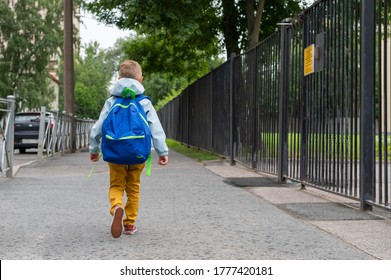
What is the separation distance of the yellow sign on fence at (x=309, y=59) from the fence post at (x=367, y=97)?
1683mm

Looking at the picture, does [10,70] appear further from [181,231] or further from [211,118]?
[181,231]

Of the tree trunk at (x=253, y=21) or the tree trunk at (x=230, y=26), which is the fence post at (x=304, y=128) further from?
the tree trunk at (x=230, y=26)

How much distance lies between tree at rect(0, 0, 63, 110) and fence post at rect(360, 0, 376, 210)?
46.5 m

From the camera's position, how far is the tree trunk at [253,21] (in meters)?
19.1

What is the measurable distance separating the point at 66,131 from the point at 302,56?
13.5 m

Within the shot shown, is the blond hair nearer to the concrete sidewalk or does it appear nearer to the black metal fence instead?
the concrete sidewalk

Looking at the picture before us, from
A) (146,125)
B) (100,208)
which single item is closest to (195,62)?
(100,208)

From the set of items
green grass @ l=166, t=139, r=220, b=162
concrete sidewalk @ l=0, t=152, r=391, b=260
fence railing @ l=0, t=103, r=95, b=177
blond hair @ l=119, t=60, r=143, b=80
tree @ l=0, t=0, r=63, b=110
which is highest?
tree @ l=0, t=0, r=63, b=110

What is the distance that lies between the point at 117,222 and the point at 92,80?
84125 millimetres

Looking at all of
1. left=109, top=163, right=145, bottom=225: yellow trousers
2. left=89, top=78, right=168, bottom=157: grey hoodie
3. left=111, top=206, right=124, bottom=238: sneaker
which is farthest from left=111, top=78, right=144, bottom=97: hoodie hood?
left=111, top=206, right=124, bottom=238: sneaker

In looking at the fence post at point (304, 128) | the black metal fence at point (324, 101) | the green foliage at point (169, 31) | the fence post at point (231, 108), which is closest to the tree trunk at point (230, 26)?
the green foliage at point (169, 31)

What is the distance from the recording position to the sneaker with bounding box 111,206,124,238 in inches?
211

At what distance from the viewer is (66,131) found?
2158 centimetres

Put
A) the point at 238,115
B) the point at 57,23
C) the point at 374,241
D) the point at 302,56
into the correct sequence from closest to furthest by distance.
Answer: the point at 374,241
the point at 302,56
the point at 238,115
the point at 57,23
